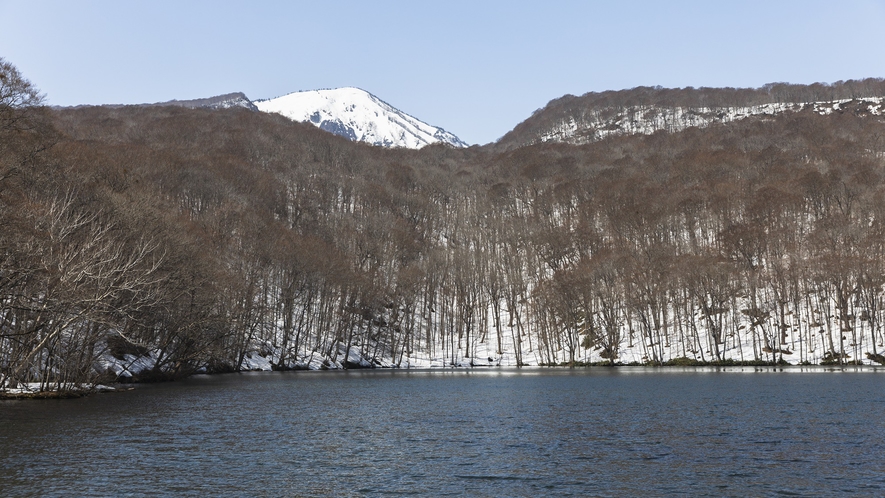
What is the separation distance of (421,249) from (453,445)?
108565mm

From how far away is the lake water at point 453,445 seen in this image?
19031mm

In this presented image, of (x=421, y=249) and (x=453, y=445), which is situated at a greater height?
(x=421, y=249)

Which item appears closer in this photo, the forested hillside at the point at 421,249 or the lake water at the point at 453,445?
→ the lake water at the point at 453,445

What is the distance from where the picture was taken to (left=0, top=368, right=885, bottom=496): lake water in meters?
19.0

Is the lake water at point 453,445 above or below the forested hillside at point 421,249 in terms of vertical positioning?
below

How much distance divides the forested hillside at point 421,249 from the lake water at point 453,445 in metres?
9.83

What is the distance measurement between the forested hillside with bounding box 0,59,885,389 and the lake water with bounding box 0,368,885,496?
983 centimetres

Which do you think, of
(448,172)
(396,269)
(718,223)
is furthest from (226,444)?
(448,172)

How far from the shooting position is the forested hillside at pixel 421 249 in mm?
47250

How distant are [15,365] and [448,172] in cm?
14604

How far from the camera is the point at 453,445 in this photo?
26188 millimetres

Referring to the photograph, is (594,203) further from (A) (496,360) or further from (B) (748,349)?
(B) (748,349)

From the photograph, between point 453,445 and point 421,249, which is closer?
point 453,445

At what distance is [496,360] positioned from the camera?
4099 inches
